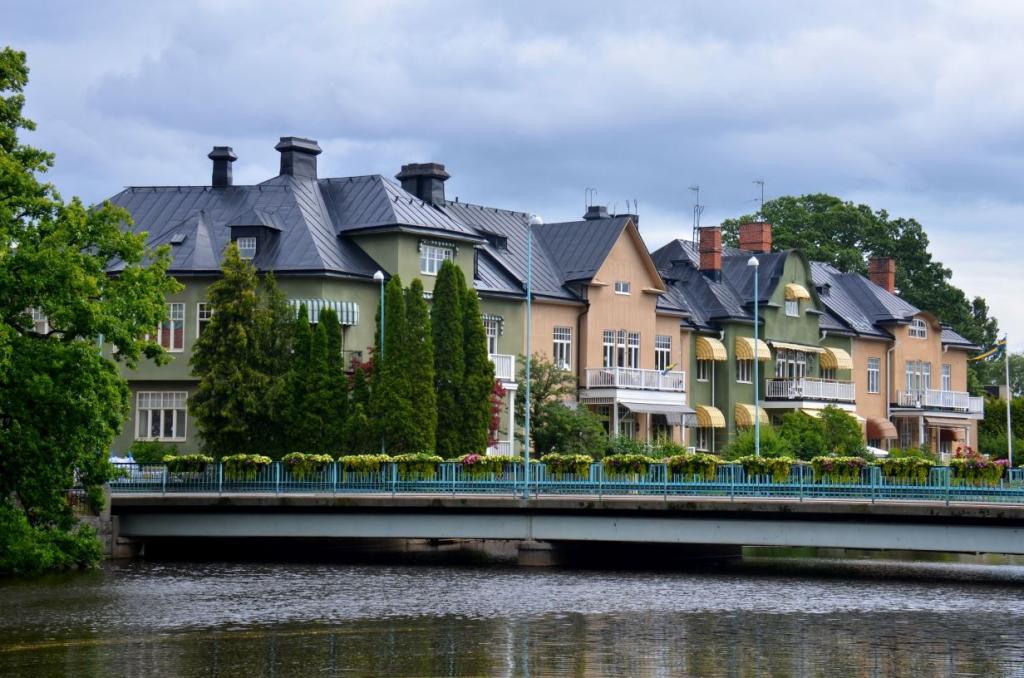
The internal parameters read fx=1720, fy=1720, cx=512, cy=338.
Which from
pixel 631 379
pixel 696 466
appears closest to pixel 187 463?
pixel 696 466

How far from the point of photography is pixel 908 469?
4881 centimetres

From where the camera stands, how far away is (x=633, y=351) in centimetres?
7981

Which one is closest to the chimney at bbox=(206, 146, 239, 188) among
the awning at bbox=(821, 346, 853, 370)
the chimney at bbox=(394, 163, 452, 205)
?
the chimney at bbox=(394, 163, 452, 205)

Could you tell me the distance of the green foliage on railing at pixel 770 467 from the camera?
165ft

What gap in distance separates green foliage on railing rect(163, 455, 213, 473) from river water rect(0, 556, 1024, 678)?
4207mm

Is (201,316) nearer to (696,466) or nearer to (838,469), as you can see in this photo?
(696,466)

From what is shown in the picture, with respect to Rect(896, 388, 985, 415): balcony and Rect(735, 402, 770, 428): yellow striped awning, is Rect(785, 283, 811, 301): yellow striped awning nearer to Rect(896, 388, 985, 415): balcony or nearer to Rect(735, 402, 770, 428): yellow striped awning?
Rect(735, 402, 770, 428): yellow striped awning

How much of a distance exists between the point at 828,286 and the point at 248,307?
45.6 metres

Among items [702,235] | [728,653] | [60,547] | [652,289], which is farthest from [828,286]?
[728,653]

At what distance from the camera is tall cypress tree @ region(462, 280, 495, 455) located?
6425 centimetres

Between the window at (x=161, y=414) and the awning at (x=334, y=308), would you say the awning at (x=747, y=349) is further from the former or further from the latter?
the window at (x=161, y=414)

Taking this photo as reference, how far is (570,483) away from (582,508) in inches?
60.9

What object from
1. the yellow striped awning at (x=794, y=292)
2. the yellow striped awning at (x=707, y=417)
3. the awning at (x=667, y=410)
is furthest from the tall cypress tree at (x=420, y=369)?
the yellow striped awning at (x=794, y=292)

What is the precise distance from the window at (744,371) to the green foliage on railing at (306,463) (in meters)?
36.9
